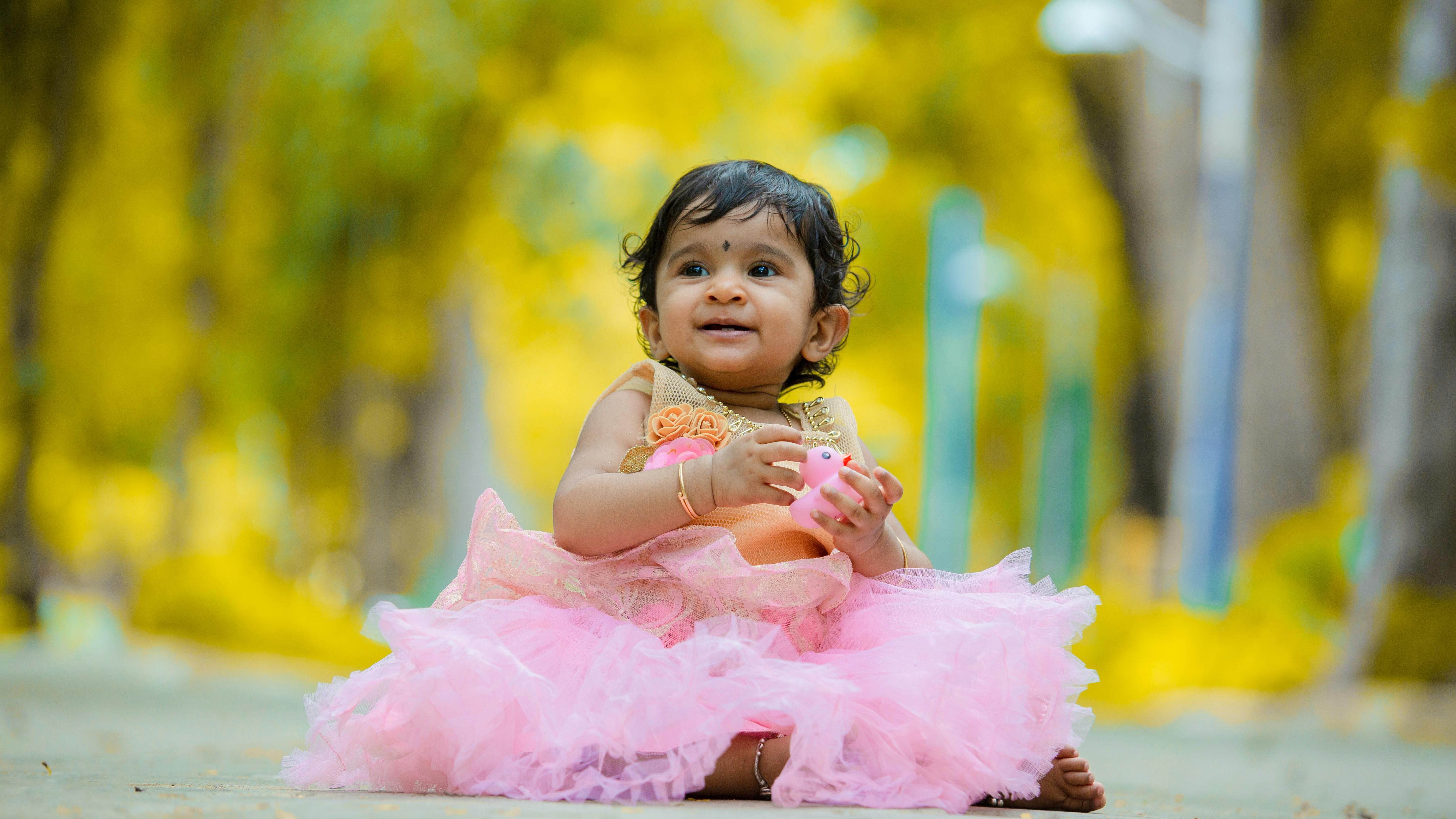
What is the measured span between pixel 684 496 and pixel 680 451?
21 cm

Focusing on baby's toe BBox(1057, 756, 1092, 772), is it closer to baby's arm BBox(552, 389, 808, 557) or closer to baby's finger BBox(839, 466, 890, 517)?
baby's finger BBox(839, 466, 890, 517)

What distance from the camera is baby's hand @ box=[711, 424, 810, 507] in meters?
2.64

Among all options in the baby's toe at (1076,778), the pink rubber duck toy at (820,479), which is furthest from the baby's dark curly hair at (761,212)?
the baby's toe at (1076,778)

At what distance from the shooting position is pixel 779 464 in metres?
2.74

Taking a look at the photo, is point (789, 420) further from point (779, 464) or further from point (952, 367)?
point (952, 367)

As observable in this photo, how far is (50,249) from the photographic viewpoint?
11.0 m

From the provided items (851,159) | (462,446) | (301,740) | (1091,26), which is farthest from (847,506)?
(851,159)

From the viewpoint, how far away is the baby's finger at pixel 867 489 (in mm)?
2703

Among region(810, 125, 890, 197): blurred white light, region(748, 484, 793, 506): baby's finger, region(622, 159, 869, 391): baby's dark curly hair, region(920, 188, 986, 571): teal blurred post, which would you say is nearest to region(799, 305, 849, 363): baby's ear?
region(622, 159, 869, 391): baby's dark curly hair

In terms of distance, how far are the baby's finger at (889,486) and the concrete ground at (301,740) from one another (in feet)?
1.88

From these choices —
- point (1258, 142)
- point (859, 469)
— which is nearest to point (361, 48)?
point (1258, 142)

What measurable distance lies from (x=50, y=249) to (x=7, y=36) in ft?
9.38

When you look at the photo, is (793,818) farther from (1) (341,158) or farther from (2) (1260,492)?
(1) (341,158)

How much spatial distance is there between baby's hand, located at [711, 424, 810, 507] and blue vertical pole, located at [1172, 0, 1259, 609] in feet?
24.6
